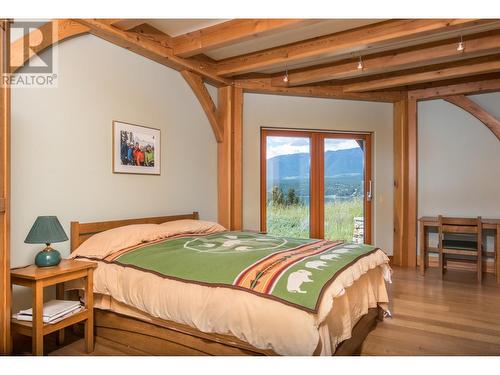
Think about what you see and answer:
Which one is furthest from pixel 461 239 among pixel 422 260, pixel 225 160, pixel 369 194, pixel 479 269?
pixel 225 160

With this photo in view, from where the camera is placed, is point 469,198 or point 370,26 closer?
point 370,26

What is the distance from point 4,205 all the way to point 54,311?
745 mm

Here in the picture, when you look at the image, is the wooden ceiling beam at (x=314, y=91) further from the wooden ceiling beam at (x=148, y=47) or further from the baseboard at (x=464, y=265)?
the baseboard at (x=464, y=265)

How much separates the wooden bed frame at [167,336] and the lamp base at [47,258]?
0.42m

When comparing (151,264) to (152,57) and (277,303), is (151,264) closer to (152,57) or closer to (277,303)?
(277,303)

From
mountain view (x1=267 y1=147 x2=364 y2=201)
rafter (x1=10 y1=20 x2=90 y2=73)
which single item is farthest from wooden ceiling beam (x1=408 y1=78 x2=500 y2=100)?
rafter (x1=10 y1=20 x2=90 y2=73)

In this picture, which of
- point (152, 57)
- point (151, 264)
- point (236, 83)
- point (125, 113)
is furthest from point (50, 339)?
point (236, 83)

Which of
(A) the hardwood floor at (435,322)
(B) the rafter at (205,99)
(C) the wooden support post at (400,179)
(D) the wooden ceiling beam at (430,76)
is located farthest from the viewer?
(C) the wooden support post at (400,179)

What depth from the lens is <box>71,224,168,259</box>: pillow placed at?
2.62m

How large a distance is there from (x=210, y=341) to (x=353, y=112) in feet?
13.1

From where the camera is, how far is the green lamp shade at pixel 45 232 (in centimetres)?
223

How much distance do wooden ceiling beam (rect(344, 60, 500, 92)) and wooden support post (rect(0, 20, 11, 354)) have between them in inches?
155

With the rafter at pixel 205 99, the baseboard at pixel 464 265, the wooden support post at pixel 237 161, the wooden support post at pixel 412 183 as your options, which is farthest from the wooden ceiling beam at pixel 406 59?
the baseboard at pixel 464 265

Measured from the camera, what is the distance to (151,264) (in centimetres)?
236
